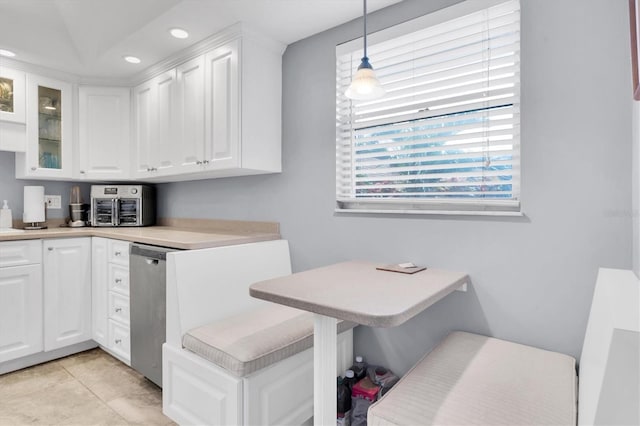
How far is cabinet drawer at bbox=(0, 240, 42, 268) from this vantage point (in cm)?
236

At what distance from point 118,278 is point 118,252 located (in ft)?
0.61

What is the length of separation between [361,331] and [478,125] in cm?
129

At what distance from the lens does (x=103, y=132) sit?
122 inches

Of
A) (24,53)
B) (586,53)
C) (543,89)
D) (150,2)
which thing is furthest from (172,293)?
(24,53)

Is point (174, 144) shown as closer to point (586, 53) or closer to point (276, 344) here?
point (276, 344)

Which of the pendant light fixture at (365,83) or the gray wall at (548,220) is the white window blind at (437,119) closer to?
the gray wall at (548,220)

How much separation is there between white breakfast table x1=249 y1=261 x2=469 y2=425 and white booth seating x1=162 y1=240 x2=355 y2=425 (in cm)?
32

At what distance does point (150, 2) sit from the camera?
6.43 feet

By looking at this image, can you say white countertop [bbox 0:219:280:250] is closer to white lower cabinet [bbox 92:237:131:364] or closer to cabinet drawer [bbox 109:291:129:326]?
white lower cabinet [bbox 92:237:131:364]

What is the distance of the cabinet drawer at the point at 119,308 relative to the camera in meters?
2.41

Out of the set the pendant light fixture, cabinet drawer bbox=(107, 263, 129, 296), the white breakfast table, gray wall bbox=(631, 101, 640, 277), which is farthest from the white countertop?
gray wall bbox=(631, 101, 640, 277)

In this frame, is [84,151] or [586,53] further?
[84,151]

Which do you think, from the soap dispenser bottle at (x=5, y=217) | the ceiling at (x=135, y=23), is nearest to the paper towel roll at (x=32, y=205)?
the soap dispenser bottle at (x=5, y=217)

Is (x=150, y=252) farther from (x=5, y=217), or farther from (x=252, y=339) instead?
(x=5, y=217)
